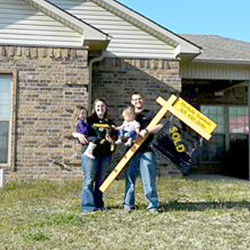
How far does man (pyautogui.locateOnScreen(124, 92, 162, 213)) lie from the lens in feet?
18.8

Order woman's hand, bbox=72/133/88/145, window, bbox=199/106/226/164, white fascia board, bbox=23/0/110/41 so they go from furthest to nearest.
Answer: window, bbox=199/106/226/164
white fascia board, bbox=23/0/110/41
woman's hand, bbox=72/133/88/145

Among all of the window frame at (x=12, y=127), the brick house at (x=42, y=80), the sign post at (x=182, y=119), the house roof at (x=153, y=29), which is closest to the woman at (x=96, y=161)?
the sign post at (x=182, y=119)

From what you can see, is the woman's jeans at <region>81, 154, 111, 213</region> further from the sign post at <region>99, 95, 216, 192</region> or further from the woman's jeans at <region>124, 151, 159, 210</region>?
the woman's jeans at <region>124, 151, 159, 210</region>

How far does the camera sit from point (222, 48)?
42.1 feet

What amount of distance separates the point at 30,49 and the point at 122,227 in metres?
5.74

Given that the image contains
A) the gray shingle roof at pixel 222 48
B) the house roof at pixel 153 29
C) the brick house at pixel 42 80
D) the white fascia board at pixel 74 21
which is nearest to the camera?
the white fascia board at pixel 74 21

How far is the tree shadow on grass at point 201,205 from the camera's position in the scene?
20.5 ft

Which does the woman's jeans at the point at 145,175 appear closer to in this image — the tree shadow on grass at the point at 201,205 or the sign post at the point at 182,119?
the sign post at the point at 182,119

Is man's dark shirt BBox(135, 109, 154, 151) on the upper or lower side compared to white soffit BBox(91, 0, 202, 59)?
lower

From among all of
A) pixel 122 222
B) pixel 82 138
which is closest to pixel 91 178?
pixel 82 138

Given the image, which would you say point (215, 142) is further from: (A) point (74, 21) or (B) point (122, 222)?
(B) point (122, 222)

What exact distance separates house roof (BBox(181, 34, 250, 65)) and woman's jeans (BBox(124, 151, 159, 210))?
6040mm

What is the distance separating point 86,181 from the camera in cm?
576

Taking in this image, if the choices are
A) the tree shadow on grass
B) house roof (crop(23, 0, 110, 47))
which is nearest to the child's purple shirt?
the tree shadow on grass
